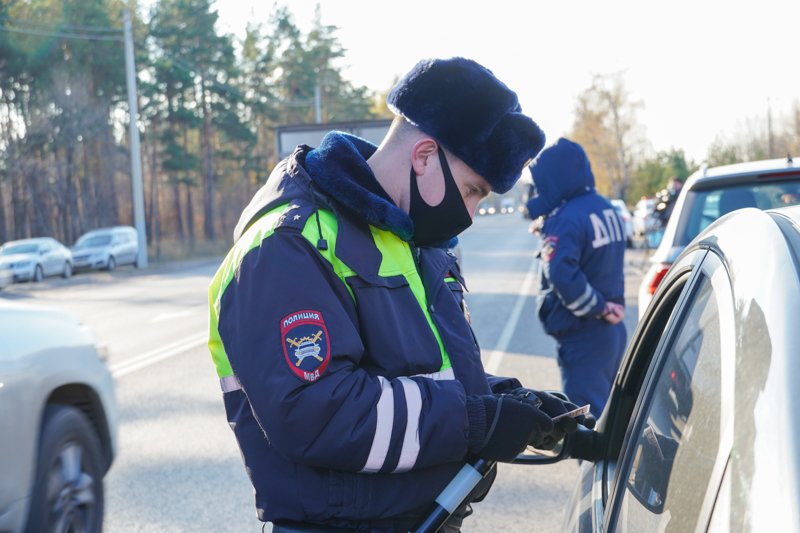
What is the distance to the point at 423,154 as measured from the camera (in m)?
2.11

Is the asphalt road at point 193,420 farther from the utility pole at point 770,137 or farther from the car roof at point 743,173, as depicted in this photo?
the utility pole at point 770,137

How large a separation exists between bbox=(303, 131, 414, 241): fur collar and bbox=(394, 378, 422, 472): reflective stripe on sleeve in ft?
1.20

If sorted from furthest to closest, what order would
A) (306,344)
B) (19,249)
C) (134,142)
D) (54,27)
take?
(54,27), (134,142), (19,249), (306,344)

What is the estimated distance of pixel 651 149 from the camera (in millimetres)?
78188

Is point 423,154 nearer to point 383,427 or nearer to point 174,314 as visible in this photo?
point 383,427

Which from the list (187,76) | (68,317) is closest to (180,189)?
(187,76)

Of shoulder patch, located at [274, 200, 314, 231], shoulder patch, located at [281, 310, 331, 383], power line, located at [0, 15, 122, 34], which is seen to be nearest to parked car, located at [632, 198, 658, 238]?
power line, located at [0, 15, 122, 34]

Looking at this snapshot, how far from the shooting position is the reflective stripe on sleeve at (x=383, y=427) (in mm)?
1825

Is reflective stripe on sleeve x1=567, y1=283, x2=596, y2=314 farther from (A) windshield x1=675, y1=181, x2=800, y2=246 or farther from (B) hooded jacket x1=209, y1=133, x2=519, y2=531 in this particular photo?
(B) hooded jacket x1=209, y1=133, x2=519, y2=531

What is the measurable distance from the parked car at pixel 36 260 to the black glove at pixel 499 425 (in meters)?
25.4

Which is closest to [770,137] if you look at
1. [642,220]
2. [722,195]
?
[642,220]

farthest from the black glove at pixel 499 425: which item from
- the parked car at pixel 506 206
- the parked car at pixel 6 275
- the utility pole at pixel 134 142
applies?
the parked car at pixel 506 206

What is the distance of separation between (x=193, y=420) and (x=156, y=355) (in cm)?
348

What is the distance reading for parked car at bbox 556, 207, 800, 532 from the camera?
102 cm
